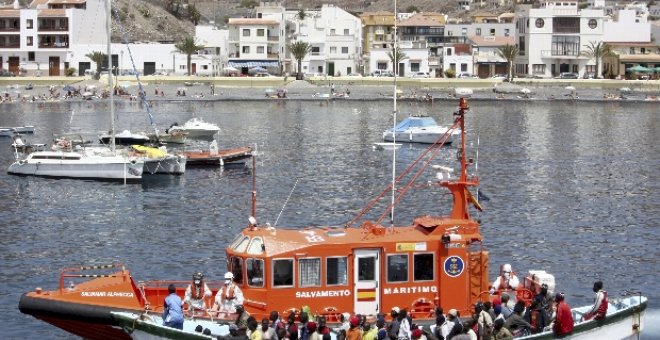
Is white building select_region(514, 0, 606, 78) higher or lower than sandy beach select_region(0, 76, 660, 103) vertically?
higher

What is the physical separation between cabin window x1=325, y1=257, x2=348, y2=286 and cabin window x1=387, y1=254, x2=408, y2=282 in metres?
1.10

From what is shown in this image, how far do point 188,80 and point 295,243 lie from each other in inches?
5429

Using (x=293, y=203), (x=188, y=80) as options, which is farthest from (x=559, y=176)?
(x=188, y=80)

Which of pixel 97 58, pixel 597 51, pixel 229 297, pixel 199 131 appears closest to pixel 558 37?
pixel 597 51

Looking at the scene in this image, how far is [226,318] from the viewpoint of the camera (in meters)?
29.5

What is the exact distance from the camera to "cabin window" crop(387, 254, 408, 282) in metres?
29.8

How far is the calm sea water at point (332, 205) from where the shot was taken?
155 ft

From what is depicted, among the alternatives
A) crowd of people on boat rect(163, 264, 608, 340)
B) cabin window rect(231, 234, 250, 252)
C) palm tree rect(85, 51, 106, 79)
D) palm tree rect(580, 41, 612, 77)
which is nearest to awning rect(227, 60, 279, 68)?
palm tree rect(85, 51, 106, 79)

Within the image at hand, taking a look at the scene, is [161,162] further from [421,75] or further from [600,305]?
[421,75]

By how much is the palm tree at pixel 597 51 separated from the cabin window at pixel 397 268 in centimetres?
14739

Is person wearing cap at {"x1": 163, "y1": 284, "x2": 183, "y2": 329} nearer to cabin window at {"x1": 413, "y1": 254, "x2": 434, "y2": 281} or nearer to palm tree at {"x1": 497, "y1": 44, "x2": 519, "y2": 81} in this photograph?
cabin window at {"x1": 413, "y1": 254, "x2": 434, "y2": 281}

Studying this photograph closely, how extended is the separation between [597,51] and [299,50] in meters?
42.7

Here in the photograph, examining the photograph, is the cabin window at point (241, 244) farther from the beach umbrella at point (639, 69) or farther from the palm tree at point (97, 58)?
the beach umbrella at point (639, 69)

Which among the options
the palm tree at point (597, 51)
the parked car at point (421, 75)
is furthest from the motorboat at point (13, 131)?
the palm tree at point (597, 51)
